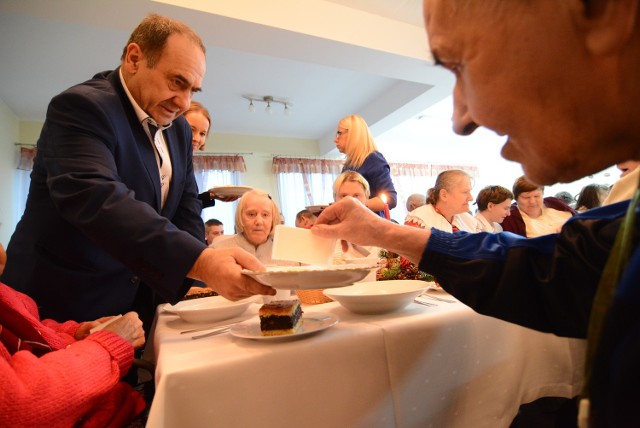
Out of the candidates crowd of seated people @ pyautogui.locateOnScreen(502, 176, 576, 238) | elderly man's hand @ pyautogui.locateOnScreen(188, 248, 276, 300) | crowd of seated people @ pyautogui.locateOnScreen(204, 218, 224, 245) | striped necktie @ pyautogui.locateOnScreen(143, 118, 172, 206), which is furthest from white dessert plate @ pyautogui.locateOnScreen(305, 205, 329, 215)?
crowd of seated people @ pyautogui.locateOnScreen(204, 218, 224, 245)

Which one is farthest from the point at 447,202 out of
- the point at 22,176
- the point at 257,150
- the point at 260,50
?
the point at 22,176

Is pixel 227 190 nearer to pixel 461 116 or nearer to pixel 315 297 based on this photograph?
pixel 315 297

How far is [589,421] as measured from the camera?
0.31 meters

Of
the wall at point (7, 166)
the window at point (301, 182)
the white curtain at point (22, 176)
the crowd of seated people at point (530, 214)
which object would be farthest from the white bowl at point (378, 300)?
the white curtain at point (22, 176)

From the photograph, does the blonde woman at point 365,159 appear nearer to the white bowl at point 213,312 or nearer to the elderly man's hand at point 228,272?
the white bowl at point 213,312

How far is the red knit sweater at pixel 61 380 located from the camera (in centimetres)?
64

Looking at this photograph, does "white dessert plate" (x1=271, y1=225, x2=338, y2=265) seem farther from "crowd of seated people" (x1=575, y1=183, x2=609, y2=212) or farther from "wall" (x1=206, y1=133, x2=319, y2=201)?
"wall" (x1=206, y1=133, x2=319, y2=201)

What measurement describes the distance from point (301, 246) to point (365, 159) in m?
2.02

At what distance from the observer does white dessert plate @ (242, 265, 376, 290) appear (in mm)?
736

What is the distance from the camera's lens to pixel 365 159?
292cm

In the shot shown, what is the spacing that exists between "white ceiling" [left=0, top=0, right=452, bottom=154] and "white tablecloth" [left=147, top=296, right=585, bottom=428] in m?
2.67

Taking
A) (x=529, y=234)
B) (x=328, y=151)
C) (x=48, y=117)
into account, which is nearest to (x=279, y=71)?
(x=328, y=151)

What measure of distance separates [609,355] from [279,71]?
4.81 meters

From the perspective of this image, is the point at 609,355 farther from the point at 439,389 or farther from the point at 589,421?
the point at 439,389
